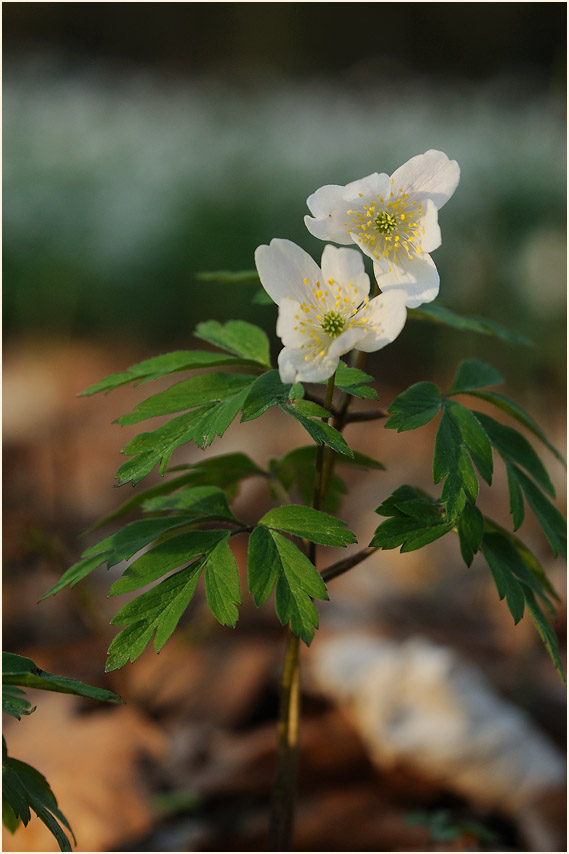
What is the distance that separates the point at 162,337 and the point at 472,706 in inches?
113

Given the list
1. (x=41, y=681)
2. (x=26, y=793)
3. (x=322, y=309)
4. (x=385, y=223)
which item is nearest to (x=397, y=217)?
(x=385, y=223)

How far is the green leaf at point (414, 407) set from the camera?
938 millimetres

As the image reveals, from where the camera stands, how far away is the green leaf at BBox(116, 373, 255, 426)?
3.18ft

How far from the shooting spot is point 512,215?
177 inches

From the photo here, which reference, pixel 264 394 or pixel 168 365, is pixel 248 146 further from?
pixel 264 394

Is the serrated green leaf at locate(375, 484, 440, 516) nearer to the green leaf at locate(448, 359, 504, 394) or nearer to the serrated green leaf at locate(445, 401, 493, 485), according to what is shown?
the serrated green leaf at locate(445, 401, 493, 485)

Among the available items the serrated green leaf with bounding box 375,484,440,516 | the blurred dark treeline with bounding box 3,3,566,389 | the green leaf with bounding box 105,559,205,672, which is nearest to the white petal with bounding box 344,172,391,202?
the serrated green leaf with bounding box 375,484,440,516

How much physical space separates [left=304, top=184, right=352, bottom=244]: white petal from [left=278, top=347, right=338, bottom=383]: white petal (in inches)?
6.1

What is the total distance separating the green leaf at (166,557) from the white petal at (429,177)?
0.48m

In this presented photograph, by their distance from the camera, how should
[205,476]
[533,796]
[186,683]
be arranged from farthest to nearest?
1. [186,683]
2. [533,796]
3. [205,476]

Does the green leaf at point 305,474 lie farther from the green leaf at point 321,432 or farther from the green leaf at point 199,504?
the green leaf at point 321,432

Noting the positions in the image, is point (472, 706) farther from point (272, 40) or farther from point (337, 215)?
point (272, 40)

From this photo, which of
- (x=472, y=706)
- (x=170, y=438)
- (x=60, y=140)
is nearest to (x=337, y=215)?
(x=170, y=438)

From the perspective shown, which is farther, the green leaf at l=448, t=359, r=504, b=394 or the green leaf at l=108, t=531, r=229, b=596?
the green leaf at l=448, t=359, r=504, b=394
